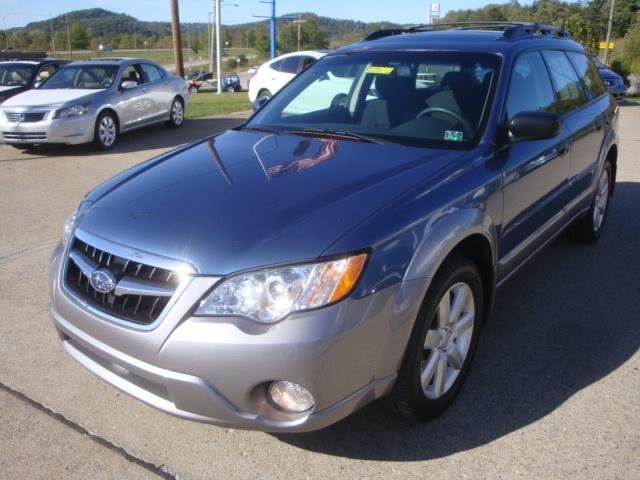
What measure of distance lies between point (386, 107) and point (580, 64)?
225 cm

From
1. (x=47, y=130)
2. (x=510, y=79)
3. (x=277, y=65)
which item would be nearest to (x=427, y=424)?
(x=510, y=79)

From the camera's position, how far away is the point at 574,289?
4.48 meters

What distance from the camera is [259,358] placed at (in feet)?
7.18

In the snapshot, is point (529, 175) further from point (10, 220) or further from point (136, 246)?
point (10, 220)

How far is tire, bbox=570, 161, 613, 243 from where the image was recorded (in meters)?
5.20

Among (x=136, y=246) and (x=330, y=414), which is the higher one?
(x=136, y=246)

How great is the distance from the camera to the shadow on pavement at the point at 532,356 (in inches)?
110

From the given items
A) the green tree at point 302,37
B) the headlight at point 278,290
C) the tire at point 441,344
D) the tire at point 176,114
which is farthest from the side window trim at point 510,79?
the green tree at point 302,37

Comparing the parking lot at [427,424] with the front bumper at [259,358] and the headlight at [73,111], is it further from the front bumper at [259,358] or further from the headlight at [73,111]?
the headlight at [73,111]

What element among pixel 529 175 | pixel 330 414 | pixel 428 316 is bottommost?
pixel 330 414

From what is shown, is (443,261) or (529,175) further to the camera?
(529,175)

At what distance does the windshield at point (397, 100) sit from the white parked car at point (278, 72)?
9.67 metres

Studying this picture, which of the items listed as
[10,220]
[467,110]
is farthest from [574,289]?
[10,220]

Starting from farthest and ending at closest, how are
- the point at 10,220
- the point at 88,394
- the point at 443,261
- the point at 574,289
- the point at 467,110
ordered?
the point at 10,220 < the point at 574,289 < the point at 467,110 < the point at 88,394 < the point at 443,261
